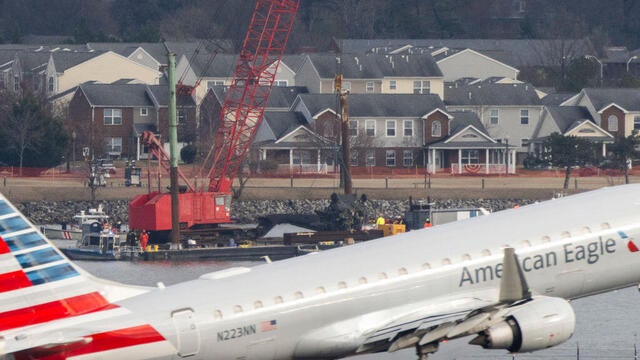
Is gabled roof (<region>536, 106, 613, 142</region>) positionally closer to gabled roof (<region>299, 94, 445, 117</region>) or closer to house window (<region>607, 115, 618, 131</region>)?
house window (<region>607, 115, 618, 131</region>)

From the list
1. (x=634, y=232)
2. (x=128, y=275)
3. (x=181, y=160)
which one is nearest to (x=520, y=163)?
(x=181, y=160)

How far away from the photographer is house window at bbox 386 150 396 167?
169 m

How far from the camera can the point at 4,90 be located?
613 feet

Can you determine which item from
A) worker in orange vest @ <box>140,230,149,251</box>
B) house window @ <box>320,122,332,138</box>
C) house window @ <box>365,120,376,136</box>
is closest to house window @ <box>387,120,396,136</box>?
house window @ <box>365,120,376,136</box>

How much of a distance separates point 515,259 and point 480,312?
2.03 metres

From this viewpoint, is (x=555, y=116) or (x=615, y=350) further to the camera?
(x=555, y=116)

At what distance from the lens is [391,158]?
170m

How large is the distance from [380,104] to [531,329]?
131 m

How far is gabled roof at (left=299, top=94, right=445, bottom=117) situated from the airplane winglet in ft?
408

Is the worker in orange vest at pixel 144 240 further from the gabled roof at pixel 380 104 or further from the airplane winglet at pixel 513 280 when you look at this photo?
the airplane winglet at pixel 513 280

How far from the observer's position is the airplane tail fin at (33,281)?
4075 centimetres

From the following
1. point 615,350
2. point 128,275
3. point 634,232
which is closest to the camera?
point 634,232

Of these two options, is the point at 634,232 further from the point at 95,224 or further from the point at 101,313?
the point at 95,224

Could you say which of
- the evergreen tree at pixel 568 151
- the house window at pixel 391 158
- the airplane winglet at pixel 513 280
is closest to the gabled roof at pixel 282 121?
the house window at pixel 391 158
